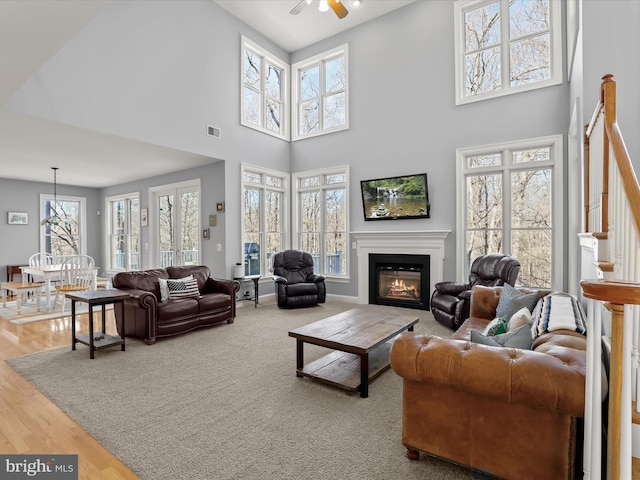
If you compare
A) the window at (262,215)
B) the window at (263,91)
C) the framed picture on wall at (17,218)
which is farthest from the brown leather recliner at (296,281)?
the framed picture on wall at (17,218)

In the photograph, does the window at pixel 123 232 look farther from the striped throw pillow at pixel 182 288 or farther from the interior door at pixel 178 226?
the striped throw pillow at pixel 182 288

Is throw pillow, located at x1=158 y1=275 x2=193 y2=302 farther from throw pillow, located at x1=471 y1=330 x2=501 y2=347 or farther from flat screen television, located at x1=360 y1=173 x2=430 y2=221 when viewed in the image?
throw pillow, located at x1=471 y1=330 x2=501 y2=347

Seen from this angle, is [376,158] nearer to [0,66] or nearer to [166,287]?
[166,287]

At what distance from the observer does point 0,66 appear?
2738 millimetres

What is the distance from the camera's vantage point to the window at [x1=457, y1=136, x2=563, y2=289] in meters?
5.00

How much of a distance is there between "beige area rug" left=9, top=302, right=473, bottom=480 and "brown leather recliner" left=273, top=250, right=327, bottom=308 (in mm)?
1969

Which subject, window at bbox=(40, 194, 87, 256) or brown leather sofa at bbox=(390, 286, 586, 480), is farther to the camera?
window at bbox=(40, 194, 87, 256)

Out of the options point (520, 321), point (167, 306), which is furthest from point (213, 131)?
point (520, 321)

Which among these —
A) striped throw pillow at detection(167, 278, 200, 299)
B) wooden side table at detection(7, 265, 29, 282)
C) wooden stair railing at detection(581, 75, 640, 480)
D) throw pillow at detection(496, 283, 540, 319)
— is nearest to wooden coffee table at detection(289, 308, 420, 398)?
throw pillow at detection(496, 283, 540, 319)

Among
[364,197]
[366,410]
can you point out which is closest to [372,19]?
[364,197]

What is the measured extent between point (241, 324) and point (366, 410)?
2961 millimetres

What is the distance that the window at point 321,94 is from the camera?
7.11 metres

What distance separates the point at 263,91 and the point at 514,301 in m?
6.16

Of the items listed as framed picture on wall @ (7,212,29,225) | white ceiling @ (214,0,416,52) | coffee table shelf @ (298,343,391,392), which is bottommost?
coffee table shelf @ (298,343,391,392)
